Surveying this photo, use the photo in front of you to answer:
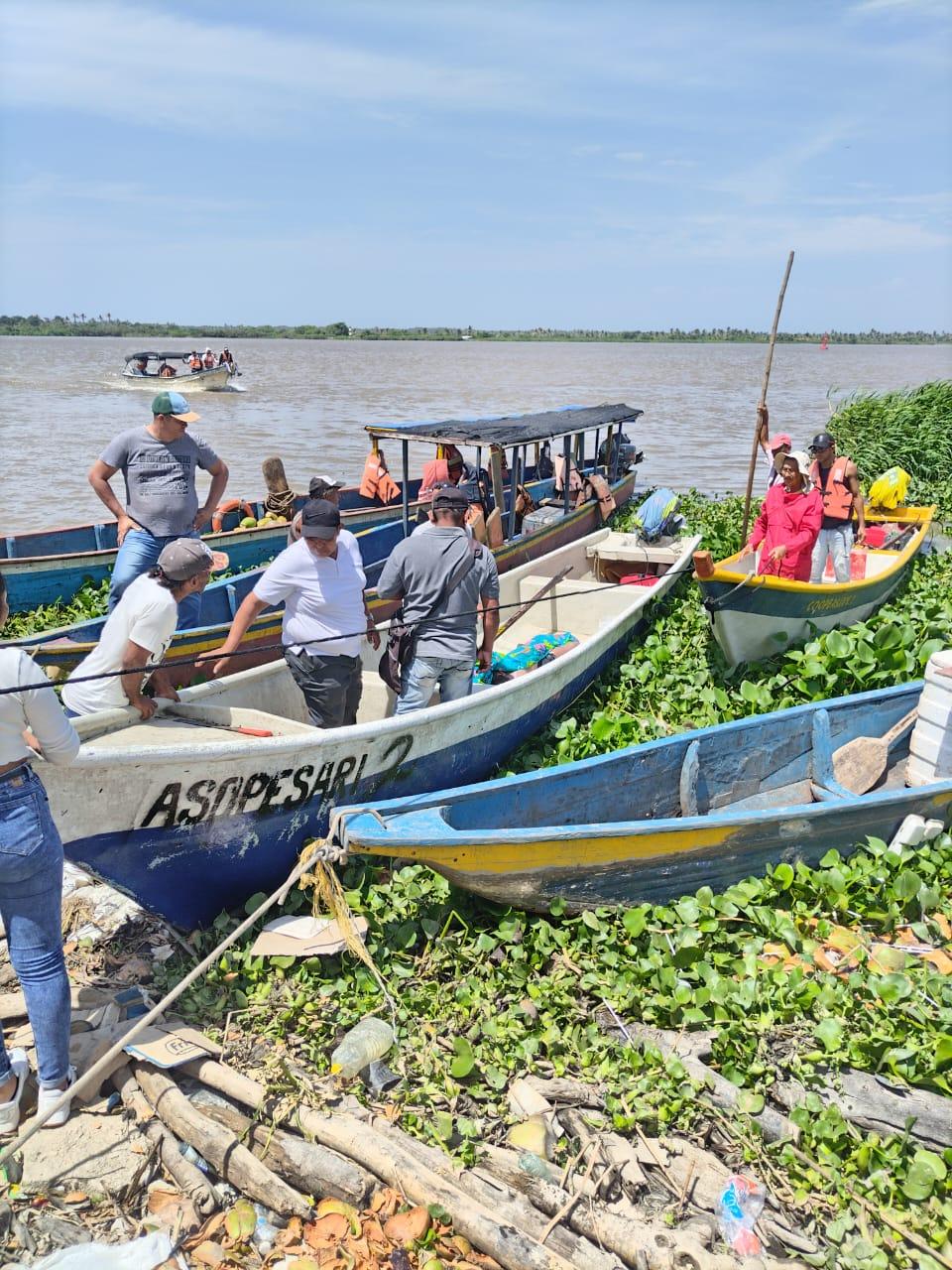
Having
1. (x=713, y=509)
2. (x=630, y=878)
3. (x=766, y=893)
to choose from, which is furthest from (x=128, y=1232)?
(x=713, y=509)

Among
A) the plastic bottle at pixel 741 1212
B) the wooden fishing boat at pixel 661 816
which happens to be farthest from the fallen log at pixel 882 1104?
the wooden fishing boat at pixel 661 816

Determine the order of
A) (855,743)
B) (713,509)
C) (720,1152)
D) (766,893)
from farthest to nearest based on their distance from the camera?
(713,509), (855,743), (766,893), (720,1152)

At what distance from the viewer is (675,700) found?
7512 mm

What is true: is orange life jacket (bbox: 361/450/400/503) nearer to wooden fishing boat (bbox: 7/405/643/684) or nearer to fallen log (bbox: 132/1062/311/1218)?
wooden fishing boat (bbox: 7/405/643/684)

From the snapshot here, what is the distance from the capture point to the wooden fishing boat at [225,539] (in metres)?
9.84

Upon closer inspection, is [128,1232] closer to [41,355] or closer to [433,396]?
[433,396]

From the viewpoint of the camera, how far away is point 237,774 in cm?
432

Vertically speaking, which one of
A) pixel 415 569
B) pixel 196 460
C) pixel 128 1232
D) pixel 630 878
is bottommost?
pixel 128 1232

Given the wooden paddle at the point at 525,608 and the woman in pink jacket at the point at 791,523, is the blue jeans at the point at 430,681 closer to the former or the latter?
the wooden paddle at the point at 525,608

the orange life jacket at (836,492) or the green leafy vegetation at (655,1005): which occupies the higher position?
the orange life jacket at (836,492)

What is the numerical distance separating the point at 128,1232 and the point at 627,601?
6958 mm

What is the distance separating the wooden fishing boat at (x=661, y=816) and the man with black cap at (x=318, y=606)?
41.3 inches

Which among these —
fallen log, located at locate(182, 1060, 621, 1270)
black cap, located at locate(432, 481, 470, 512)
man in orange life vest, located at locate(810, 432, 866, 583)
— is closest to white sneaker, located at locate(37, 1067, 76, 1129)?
fallen log, located at locate(182, 1060, 621, 1270)

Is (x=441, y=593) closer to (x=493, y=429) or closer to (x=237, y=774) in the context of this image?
(x=237, y=774)
